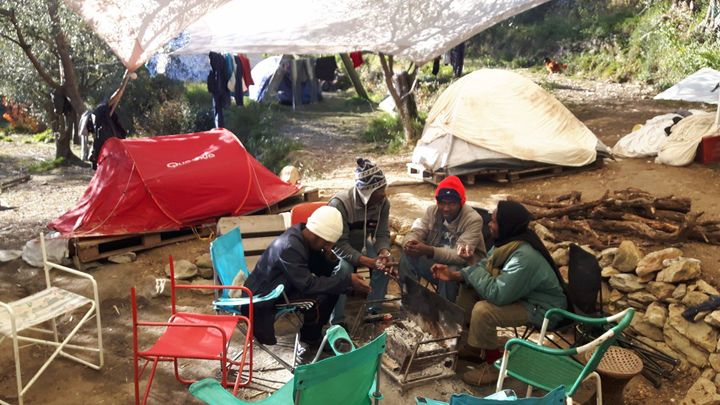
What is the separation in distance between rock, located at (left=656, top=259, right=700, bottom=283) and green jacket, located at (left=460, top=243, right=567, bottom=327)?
4.43ft

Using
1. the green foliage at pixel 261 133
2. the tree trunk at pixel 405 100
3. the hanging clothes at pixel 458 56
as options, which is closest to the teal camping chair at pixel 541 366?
the tree trunk at pixel 405 100

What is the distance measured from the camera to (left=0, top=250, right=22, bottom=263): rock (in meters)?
6.16

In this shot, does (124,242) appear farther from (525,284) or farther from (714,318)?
(714,318)

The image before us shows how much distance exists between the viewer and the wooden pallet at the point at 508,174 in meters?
8.32

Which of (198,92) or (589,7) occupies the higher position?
(589,7)

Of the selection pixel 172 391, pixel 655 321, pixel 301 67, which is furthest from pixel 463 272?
pixel 301 67

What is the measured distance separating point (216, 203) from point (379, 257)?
8.06 feet

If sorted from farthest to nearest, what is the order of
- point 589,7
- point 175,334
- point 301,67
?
point 589,7
point 301,67
point 175,334


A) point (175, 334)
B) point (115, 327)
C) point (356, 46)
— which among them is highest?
point (356, 46)

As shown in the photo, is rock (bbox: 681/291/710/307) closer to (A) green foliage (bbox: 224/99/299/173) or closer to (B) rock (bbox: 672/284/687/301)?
(B) rock (bbox: 672/284/687/301)

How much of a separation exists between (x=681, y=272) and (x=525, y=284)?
66.5 inches

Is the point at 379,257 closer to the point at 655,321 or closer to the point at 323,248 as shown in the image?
the point at 323,248

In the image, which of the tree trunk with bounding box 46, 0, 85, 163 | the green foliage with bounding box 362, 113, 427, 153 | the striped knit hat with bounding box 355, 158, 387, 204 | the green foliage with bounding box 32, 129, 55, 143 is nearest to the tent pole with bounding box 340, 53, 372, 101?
the green foliage with bounding box 362, 113, 427, 153

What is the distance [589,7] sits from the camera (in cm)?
2048
